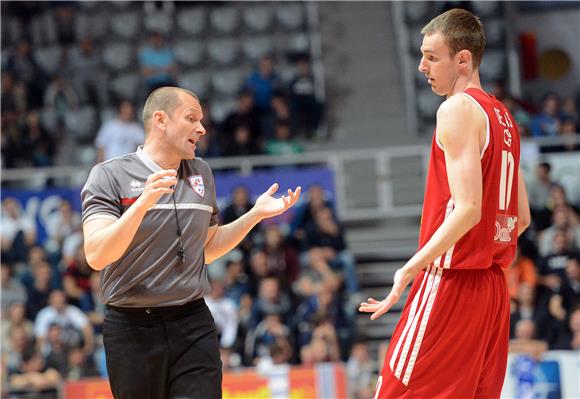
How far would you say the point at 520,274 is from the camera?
12.1 m

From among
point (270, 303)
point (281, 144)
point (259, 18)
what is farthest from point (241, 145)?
point (259, 18)

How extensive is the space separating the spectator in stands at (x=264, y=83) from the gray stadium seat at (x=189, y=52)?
1539 millimetres

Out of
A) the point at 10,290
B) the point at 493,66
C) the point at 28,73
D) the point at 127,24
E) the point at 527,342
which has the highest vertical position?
the point at 127,24

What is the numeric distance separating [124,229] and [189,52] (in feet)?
44.6

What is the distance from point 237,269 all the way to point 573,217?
449cm

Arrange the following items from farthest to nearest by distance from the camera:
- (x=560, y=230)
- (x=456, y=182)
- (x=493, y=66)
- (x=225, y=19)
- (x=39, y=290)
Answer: (x=225, y=19) < (x=493, y=66) < (x=39, y=290) < (x=560, y=230) < (x=456, y=182)

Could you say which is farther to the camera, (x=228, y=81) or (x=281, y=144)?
(x=228, y=81)

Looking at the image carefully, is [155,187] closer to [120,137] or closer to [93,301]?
[93,301]

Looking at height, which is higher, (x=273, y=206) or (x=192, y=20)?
(x=192, y=20)

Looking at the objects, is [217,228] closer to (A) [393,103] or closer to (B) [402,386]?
(B) [402,386]

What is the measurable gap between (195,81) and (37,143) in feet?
10.2

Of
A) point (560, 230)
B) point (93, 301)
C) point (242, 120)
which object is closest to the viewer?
point (560, 230)

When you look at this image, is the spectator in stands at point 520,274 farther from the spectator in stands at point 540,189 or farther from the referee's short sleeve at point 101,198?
the referee's short sleeve at point 101,198

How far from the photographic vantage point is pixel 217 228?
201 inches
